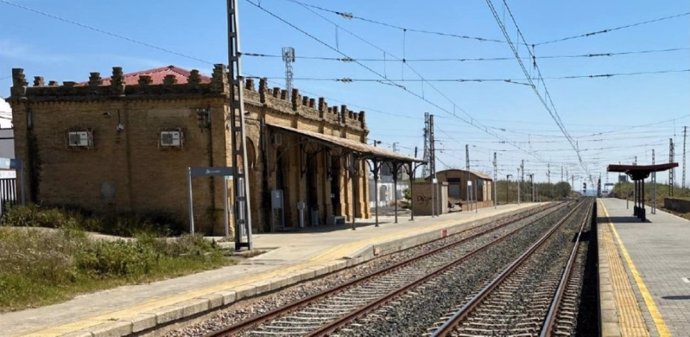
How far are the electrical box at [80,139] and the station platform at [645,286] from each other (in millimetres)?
18360

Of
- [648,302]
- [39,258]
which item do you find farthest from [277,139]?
[648,302]

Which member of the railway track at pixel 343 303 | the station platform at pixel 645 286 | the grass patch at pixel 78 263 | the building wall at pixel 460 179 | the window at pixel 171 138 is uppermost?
the window at pixel 171 138

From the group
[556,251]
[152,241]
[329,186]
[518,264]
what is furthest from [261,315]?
[329,186]

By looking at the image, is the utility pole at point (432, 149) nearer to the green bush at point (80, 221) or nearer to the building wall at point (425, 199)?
the building wall at point (425, 199)

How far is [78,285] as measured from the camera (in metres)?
12.8

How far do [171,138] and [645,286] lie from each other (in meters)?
19.1

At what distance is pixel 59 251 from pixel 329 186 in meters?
24.7

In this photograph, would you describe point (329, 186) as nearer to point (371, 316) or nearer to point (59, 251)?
point (59, 251)

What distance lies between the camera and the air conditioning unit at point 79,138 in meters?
27.4

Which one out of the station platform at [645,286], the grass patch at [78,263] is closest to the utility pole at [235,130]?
the grass patch at [78,263]

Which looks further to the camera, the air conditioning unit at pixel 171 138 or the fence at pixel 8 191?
the air conditioning unit at pixel 171 138

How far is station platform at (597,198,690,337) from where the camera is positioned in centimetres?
836

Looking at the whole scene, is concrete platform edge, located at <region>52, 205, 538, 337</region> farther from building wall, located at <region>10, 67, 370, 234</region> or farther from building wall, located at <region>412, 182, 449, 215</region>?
building wall, located at <region>412, 182, 449, 215</region>

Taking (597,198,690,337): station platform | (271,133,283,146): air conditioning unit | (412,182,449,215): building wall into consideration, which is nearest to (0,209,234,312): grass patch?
(597,198,690,337): station platform
